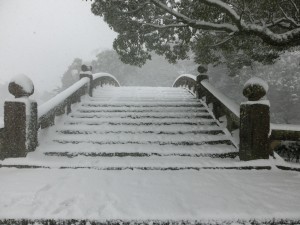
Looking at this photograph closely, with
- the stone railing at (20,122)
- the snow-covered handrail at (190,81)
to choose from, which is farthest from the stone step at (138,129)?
the snow-covered handrail at (190,81)

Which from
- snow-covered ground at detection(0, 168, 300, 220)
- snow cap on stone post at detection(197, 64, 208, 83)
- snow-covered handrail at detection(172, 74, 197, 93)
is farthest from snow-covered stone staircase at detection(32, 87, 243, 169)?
snow-covered handrail at detection(172, 74, 197, 93)

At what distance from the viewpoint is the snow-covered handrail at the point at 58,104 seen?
6.62m

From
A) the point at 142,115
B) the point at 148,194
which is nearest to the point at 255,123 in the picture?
the point at 148,194

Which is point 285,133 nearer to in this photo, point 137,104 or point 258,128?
point 258,128

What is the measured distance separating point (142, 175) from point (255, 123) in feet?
7.58

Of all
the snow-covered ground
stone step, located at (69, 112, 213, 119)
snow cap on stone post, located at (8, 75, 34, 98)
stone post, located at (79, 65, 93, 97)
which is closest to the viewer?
the snow-covered ground

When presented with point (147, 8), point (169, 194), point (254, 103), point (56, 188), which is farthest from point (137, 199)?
point (147, 8)

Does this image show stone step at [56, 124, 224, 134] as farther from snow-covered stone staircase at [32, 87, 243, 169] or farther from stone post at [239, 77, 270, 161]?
stone post at [239, 77, 270, 161]

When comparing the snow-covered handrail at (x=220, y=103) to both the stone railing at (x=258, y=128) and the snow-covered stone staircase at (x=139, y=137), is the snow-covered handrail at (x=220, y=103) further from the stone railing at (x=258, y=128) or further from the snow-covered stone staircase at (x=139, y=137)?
the stone railing at (x=258, y=128)

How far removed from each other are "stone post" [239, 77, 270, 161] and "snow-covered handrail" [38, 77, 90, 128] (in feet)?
13.6

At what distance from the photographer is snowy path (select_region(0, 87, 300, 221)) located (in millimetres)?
3932

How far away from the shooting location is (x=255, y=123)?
18.6ft

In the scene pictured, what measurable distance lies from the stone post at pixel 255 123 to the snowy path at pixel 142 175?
207 millimetres

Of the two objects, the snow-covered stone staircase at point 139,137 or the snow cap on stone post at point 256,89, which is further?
the snow-covered stone staircase at point 139,137
